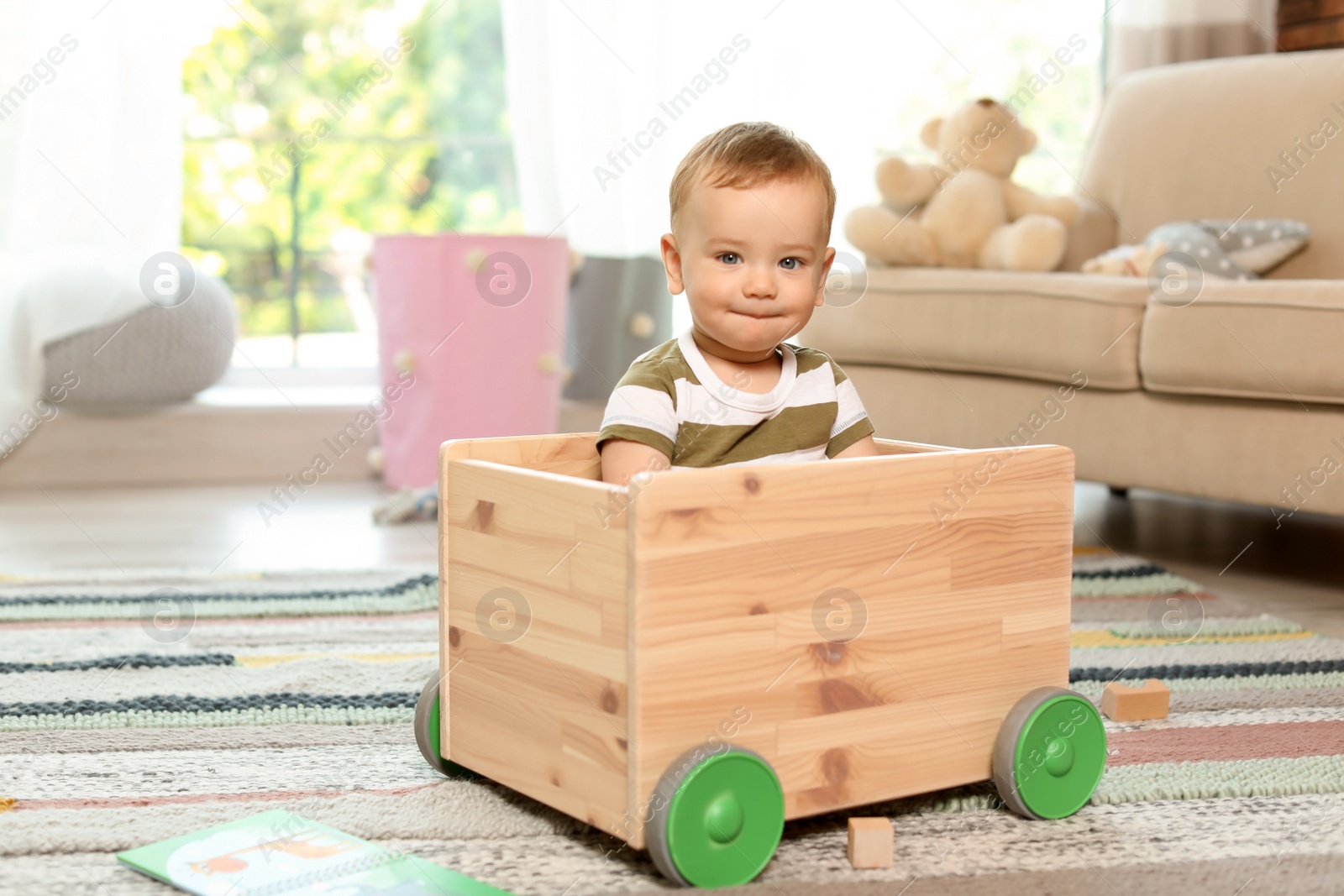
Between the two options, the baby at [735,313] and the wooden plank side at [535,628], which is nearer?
the wooden plank side at [535,628]

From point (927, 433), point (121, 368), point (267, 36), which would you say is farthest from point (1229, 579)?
Answer: point (267, 36)

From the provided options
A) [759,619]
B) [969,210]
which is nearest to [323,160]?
[969,210]

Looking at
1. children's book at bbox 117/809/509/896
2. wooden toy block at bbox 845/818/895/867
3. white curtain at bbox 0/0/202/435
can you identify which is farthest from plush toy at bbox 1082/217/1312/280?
white curtain at bbox 0/0/202/435

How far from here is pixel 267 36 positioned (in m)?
3.22

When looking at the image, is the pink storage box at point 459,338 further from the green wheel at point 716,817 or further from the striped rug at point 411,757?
the green wheel at point 716,817

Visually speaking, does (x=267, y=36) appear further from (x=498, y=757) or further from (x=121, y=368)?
(x=498, y=757)

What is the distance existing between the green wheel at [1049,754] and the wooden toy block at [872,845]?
14 centimetres

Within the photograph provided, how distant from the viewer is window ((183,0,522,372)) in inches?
122

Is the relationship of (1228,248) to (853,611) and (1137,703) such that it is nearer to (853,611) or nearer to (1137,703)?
(1137,703)

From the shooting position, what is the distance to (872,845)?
85cm

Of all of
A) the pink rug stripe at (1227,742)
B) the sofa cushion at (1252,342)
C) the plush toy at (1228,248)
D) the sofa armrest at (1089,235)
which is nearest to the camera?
the pink rug stripe at (1227,742)

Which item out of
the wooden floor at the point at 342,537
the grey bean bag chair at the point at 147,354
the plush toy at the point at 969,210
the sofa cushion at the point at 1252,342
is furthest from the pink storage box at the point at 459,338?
the sofa cushion at the point at 1252,342

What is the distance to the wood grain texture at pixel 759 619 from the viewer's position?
0.82 metres

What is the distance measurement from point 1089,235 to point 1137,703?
1.45 metres
